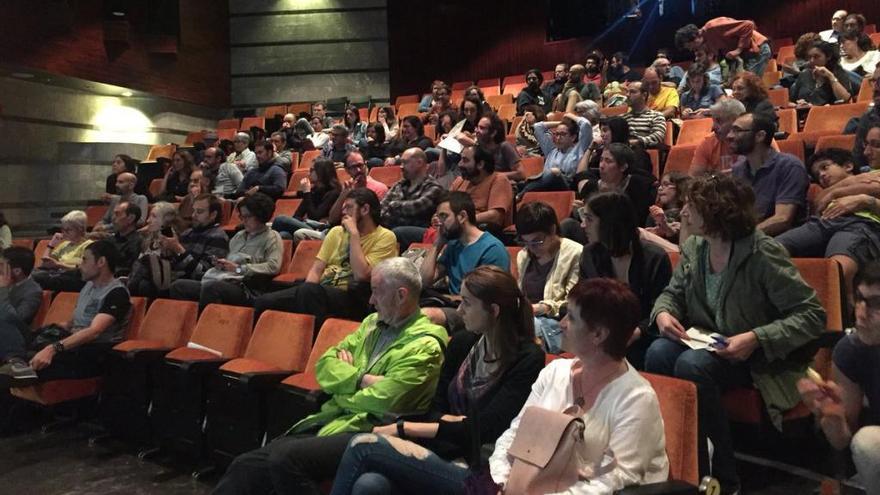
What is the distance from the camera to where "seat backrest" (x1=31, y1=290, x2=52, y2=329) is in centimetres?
430

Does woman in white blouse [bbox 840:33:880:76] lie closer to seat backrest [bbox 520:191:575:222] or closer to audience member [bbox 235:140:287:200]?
seat backrest [bbox 520:191:575:222]

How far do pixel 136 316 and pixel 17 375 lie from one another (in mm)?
599

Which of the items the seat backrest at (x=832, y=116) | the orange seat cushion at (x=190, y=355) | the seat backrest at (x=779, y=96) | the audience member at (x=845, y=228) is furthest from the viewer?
the seat backrest at (x=779, y=96)

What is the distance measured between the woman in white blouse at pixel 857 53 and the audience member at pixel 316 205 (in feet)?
11.5

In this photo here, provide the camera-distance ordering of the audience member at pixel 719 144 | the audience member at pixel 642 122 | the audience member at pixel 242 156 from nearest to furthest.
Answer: the audience member at pixel 719 144, the audience member at pixel 642 122, the audience member at pixel 242 156

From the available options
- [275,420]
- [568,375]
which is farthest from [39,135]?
[568,375]

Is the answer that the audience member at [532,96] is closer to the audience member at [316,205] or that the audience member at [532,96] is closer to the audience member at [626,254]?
the audience member at [316,205]

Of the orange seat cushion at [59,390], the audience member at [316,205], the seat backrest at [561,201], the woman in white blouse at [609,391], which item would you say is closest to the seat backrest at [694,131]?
the seat backrest at [561,201]

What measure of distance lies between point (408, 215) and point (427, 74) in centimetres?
740

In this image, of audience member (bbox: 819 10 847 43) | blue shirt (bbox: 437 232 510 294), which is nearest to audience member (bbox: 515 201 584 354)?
blue shirt (bbox: 437 232 510 294)

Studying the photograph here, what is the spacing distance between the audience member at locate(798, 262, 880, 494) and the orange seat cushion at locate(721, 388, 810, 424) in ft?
1.22

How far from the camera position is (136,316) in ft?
12.6

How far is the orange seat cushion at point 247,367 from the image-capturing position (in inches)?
110

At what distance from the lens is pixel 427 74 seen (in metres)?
11.2
